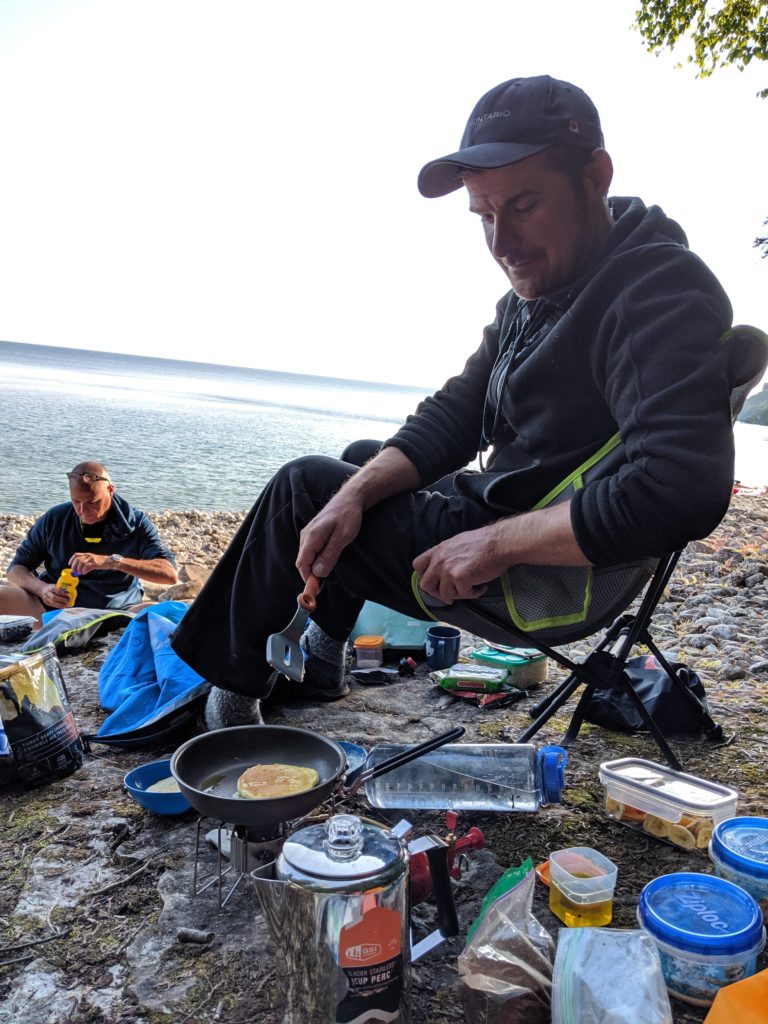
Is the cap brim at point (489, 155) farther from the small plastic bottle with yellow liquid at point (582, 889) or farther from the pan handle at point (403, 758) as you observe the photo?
the small plastic bottle with yellow liquid at point (582, 889)

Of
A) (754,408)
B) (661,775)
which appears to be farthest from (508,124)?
(754,408)

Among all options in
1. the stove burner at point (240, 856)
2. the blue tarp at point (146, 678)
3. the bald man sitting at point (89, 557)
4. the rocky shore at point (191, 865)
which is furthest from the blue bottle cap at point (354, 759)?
the bald man sitting at point (89, 557)

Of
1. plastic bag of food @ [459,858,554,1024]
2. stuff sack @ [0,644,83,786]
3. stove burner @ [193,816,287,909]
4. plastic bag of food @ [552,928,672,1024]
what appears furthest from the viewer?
stuff sack @ [0,644,83,786]

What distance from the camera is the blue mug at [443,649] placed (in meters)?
4.38

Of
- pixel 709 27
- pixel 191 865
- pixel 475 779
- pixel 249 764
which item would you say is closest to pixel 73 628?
pixel 249 764

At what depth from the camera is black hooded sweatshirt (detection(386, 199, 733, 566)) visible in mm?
2033

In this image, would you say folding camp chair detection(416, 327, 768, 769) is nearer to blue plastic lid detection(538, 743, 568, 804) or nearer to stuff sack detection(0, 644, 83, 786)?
blue plastic lid detection(538, 743, 568, 804)

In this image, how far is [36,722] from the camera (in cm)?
291

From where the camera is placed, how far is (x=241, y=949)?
1.97 m

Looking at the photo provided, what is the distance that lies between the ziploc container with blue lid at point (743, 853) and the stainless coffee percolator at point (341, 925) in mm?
1024

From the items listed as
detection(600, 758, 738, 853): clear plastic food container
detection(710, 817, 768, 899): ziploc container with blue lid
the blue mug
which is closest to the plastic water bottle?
detection(600, 758, 738, 853): clear plastic food container

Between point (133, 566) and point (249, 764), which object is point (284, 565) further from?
point (133, 566)

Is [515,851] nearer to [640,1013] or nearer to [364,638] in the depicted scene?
[640,1013]

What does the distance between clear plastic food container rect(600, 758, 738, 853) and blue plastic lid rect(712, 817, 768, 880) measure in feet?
0.42
